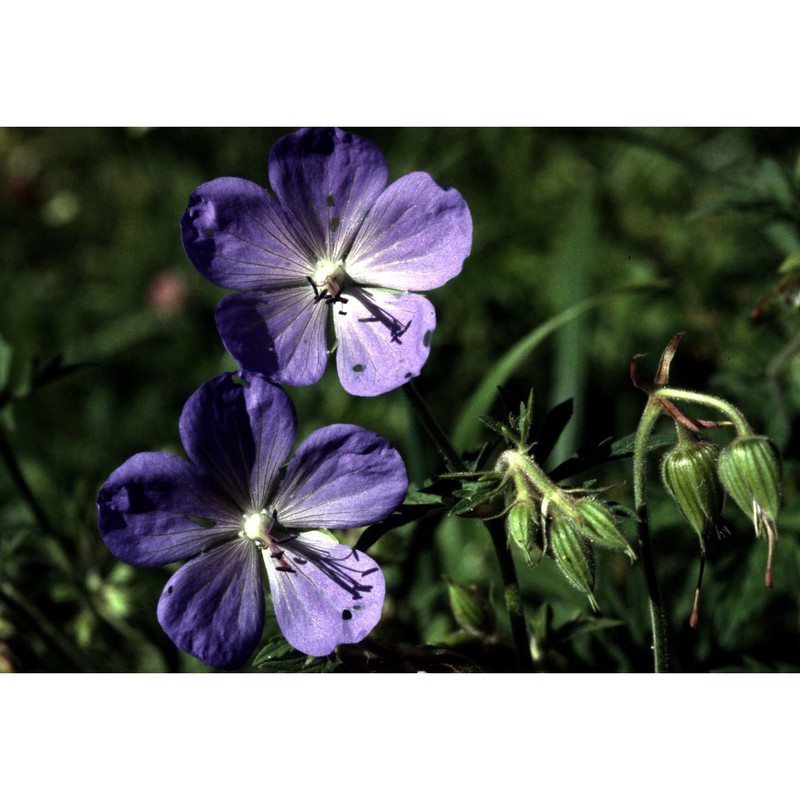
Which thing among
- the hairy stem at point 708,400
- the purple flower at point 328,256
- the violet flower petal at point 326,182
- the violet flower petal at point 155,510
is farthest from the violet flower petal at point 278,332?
the hairy stem at point 708,400

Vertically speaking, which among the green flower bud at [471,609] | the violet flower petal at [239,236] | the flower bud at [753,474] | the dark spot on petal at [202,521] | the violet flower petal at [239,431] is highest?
the violet flower petal at [239,236]

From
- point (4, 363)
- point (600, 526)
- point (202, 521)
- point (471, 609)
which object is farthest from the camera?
point (4, 363)

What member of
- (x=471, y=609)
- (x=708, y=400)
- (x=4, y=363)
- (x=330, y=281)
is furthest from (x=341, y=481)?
(x=4, y=363)

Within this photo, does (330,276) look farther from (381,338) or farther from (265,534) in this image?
(265,534)

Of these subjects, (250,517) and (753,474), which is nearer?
(753,474)

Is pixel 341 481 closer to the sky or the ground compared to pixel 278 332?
closer to the ground

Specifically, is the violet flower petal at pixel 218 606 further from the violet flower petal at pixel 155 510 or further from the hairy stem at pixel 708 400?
the hairy stem at pixel 708 400

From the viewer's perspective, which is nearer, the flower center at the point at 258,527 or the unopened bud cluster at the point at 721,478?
the unopened bud cluster at the point at 721,478
